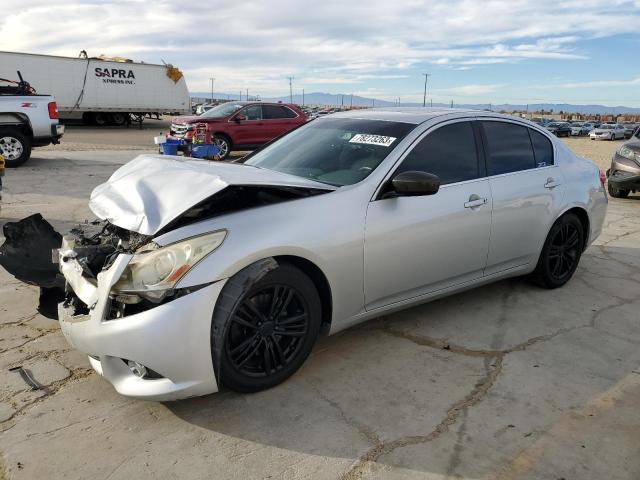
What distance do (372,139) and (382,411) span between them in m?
1.80

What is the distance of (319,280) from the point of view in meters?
3.07

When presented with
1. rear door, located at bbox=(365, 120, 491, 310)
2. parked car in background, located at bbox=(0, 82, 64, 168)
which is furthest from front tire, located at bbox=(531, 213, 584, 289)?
parked car in background, located at bbox=(0, 82, 64, 168)

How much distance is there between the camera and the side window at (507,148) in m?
4.11

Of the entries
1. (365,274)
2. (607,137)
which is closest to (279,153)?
(365,274)

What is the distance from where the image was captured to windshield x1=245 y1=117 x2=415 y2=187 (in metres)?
3.50

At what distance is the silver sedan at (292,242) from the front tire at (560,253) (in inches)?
3.2

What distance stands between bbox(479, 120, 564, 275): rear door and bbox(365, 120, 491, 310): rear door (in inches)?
5.7

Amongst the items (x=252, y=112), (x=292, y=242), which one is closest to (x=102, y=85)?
(x=252, y=112)

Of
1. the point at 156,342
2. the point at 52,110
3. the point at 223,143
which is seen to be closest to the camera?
the point at 156,342

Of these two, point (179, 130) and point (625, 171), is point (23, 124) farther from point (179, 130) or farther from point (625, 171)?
point (625, 171)

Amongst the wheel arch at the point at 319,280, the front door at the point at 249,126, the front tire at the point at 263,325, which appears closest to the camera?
the front tire at the point at 263,325

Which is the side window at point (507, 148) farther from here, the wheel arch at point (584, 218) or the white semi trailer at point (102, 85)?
the white semi trailer at point (102, 85)

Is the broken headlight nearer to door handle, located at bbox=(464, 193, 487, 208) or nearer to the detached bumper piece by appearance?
the detached bumper piece

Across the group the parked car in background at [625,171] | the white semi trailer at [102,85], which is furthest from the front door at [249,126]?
the white semi trailer at [102,85]
